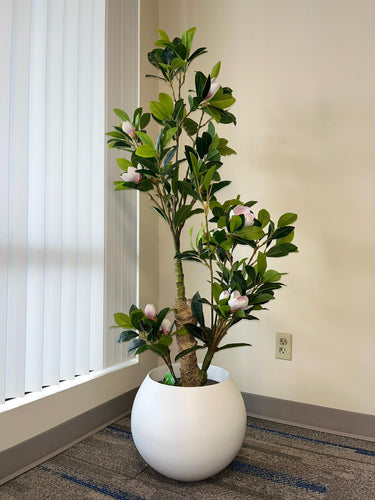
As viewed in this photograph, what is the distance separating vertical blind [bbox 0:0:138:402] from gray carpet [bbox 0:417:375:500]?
27cm

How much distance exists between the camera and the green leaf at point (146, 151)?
1.28 meters

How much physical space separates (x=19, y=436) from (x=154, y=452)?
1.47 ft

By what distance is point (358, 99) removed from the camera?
1.57m

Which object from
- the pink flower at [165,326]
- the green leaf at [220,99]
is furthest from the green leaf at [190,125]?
the pink flower at [165,326]

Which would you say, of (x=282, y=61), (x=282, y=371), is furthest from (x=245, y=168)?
(x=282, y=371)

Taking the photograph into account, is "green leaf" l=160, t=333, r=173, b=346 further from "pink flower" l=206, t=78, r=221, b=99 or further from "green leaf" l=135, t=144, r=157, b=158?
"pink flower" l=206, t=78, r=221, b=99

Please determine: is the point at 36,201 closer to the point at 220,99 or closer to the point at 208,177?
the point at 208,177

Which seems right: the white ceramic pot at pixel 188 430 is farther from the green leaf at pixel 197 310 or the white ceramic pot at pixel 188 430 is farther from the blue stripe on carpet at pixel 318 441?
the blue stripe on carpet at pixel 318 441

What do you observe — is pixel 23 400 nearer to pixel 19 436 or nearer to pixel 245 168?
pixel 19 436

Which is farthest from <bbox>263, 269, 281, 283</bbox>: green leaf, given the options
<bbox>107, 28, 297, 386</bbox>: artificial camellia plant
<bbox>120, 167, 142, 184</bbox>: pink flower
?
<bbox>120, 167, 142, 184</bbox>: pink flower

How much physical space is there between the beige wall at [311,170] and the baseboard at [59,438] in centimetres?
51

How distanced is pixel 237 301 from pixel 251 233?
0.66 feet

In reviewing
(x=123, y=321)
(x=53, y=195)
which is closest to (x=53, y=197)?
(x=53, y=195)

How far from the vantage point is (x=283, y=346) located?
1708 mm
